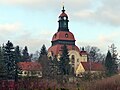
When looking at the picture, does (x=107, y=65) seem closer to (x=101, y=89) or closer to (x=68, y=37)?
(x=68, y=37)

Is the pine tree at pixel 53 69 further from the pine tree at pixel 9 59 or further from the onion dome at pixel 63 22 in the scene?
the onion dome at pixel 63 22

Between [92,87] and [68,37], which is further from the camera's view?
[68,37]

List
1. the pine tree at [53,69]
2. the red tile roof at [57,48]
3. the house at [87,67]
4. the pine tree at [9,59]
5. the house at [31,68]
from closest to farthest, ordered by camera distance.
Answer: the pine tree at [9,59], the pine tree at [53,69], the house at [31,68], the house at [87,67], the red tile roof at [57,48]

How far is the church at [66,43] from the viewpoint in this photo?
3642 inches

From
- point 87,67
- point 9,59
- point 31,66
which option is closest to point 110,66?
point 87,67

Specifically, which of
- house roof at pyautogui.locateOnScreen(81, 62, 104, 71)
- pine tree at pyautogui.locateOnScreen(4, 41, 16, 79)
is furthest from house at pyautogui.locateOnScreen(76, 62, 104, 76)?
pine tree at pyautogui.locateOnScreen(4, 41, 16, 79)

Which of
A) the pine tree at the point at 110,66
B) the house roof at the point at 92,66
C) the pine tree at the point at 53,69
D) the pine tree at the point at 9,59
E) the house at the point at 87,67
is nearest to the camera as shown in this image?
the pine tree at the point at 9,59

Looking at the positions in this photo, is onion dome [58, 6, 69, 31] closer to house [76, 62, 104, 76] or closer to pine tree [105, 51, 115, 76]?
house [76, 62, 104, 76]

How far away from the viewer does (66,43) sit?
9381 cm

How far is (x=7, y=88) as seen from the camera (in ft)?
119

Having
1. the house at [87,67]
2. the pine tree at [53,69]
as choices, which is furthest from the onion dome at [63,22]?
the pine tree at [53,69]

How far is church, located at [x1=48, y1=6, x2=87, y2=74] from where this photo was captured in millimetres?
92500

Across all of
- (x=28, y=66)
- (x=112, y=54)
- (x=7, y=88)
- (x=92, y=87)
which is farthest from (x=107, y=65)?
(x=7, y=88)

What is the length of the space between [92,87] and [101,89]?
6.57 feet
